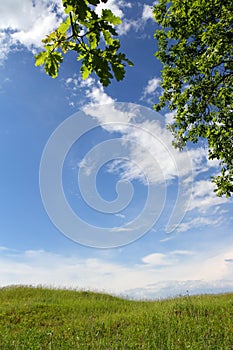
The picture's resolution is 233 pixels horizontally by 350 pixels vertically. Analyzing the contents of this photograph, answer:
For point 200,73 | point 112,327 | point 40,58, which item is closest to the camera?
point 40,58

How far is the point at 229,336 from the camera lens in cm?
1026

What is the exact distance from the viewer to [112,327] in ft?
40.4

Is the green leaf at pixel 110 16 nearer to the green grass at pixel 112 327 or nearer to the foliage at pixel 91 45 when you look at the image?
the foliage at pixel 91 45

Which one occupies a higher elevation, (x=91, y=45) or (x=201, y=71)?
(x=201, y=71)

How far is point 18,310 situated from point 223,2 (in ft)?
60.0

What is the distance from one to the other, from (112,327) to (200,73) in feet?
42.6

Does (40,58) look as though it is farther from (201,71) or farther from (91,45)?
(201,71)

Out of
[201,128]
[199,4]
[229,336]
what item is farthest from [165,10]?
[229,336]

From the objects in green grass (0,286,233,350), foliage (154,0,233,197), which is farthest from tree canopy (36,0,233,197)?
green grass (0,286,233,350)

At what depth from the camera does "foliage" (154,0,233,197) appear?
16.2 meters

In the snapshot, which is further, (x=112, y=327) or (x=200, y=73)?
(x=200, y=73)

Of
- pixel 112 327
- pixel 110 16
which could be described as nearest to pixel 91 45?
pixel 110 16

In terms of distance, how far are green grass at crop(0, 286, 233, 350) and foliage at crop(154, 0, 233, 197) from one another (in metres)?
6.90

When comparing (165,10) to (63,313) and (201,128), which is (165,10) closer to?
(201,128)
